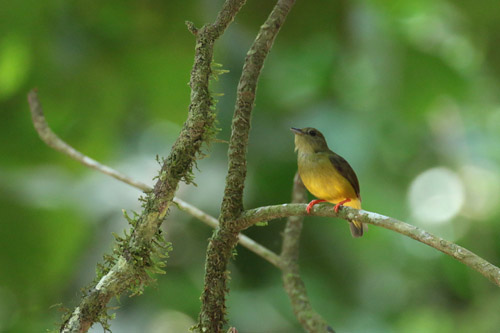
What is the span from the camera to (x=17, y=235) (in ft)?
12.8

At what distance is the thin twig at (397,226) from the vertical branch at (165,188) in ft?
0.80

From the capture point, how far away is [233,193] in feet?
5.24

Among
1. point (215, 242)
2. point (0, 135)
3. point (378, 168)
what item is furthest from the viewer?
point (378, 168)

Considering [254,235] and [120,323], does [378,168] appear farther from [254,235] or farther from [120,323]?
[120,323]

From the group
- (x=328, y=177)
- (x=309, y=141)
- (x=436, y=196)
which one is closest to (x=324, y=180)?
(x=328, y=177)

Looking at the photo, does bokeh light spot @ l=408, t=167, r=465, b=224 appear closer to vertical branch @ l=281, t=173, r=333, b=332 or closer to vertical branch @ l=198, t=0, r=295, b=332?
vertical branch @ l=281, t=173, r=333, b=332

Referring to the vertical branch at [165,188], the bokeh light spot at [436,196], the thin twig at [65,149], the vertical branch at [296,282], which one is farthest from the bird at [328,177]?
the bokeh light spot at [436,196]

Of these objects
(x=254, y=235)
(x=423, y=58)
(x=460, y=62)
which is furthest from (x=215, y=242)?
(x=460, y=62)

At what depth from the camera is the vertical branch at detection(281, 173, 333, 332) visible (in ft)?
7.01

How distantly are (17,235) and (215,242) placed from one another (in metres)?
2.74

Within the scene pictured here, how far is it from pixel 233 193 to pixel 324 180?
2.71 feet

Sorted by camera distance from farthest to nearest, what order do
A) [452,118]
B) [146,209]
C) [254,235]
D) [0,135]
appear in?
[452,118] < [254,235] < [0,135] < [146,209]

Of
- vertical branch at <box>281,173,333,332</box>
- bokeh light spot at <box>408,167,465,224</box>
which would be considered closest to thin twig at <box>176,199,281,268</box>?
vertical branch at <box>281,173,333,332</box>

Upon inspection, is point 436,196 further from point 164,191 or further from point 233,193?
point 164,191
